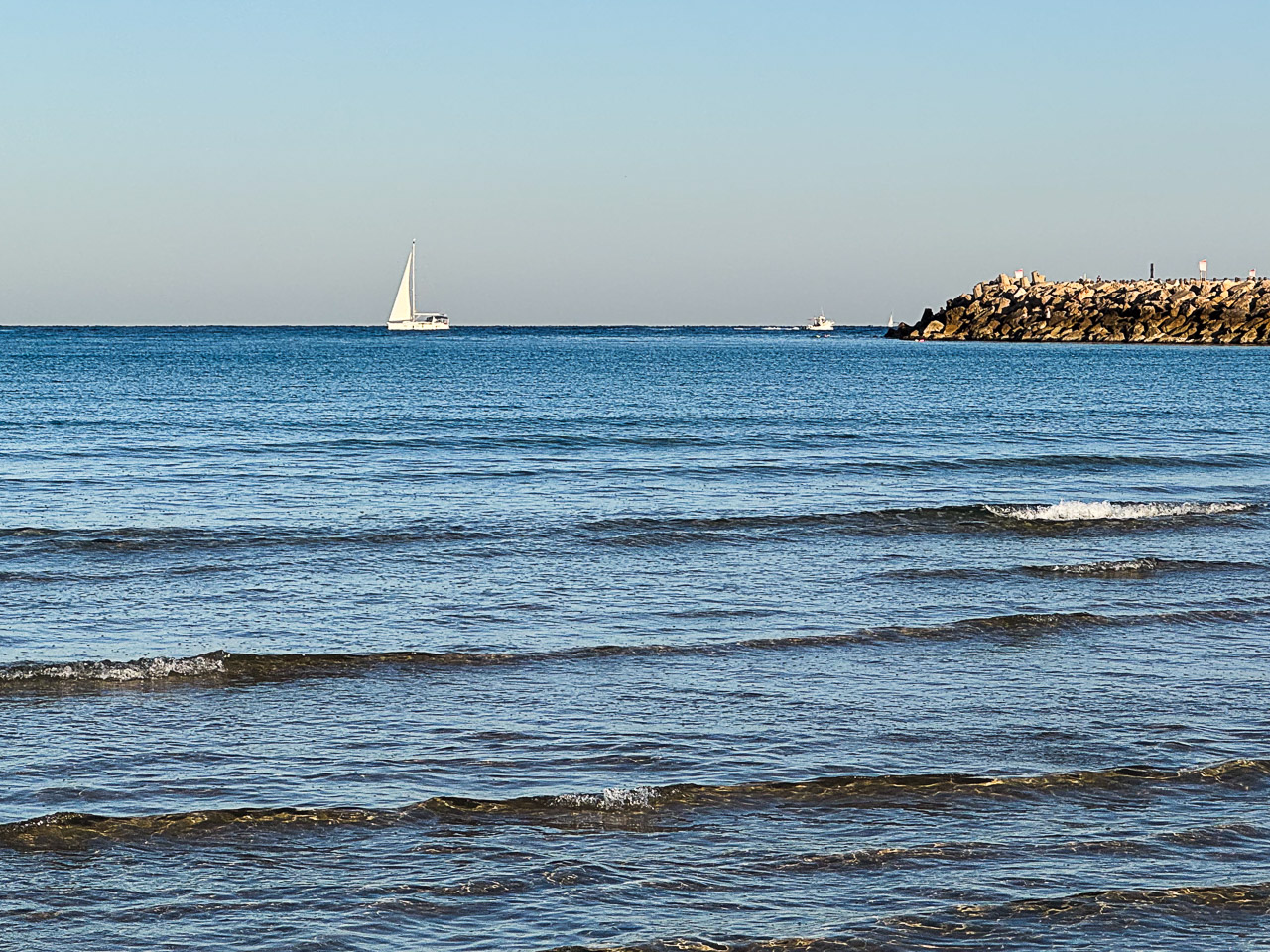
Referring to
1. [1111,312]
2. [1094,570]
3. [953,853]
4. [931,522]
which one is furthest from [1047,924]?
[1111,312]

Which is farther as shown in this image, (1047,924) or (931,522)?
(931,522)

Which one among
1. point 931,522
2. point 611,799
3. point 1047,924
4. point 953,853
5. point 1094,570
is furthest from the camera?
point 931,522

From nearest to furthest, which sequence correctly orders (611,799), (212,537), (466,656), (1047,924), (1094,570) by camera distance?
(1047,924), (611,799), (466,656), (1094,570), (212,537)

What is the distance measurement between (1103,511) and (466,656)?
12462 mm

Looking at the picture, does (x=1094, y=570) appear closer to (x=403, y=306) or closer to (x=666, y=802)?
(x=666, y=802)

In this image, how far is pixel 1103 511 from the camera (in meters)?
20.8

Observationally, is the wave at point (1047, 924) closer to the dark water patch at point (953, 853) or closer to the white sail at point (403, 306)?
the dark water patch at point (953, 853)

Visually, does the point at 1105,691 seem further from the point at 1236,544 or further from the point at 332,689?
the point at 1236,544

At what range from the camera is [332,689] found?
1054cm

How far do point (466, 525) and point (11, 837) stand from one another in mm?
11608

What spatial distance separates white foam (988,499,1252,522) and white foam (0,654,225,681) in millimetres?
12974

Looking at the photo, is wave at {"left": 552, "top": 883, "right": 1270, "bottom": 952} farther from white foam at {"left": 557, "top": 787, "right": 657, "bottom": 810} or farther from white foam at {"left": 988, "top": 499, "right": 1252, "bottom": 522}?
white foam at {"left": 988, "top": 499, "right": 1252, "bottom": 522}

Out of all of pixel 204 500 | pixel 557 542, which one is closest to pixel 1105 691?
pixel 557 542

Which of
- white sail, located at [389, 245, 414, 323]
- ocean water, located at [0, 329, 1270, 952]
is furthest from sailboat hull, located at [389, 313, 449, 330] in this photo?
ocean water, located at [0, 329, 1270, 952]
